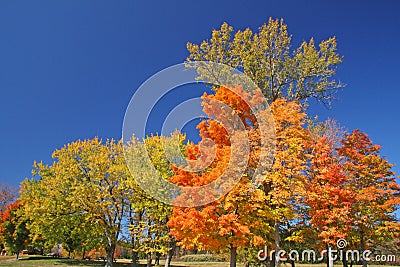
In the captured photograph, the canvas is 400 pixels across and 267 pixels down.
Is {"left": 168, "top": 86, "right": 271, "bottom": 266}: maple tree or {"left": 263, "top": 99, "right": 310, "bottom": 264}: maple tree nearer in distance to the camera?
{"left": 168, "top": 86, "right": 271, "bottom": 266}: maple tree

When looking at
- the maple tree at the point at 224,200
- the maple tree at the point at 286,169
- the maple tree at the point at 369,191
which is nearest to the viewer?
the maple tree at the point at 224,200

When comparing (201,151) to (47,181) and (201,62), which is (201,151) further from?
(47,181)

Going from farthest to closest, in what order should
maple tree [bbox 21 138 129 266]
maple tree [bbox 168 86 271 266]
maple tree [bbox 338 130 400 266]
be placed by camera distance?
maple tree [bbox 21 138 129 266]
maple tree [bbox 338 130 400 266]
maple tree [bbox 168 86 271 266]

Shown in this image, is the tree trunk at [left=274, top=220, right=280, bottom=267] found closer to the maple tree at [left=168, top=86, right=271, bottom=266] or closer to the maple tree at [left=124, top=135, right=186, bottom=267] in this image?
the maple tree at [left=168, top=86, right=271, bottom=266]

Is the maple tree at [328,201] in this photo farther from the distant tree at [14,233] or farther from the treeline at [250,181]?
the distant tree at [14,233]

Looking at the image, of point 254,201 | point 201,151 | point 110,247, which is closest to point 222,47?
point 201,151

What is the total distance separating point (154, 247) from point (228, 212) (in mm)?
11097

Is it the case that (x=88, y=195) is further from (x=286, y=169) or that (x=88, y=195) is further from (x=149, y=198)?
(x=286, y=169)

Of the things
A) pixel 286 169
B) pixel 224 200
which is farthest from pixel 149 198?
pixel 286 169

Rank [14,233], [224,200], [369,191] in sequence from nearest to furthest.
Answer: [224,200], [369,191], [14,233]

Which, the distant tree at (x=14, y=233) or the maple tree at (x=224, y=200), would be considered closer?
the maple tree at (x=224, y=200)

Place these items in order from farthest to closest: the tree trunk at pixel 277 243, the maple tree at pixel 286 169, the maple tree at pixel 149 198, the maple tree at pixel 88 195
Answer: the maple tree at pixel 88 195
the maple tree at pixel 149 198
the tree trunk at pixel 277 243
the maple tree at pixel 286 169

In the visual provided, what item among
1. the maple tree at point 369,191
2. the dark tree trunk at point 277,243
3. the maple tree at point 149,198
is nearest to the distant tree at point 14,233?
the maple tree at point 149,198

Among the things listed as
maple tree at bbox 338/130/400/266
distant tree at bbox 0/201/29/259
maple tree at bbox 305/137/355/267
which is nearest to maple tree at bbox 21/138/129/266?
distant tree at bbox 0/201/29/259
